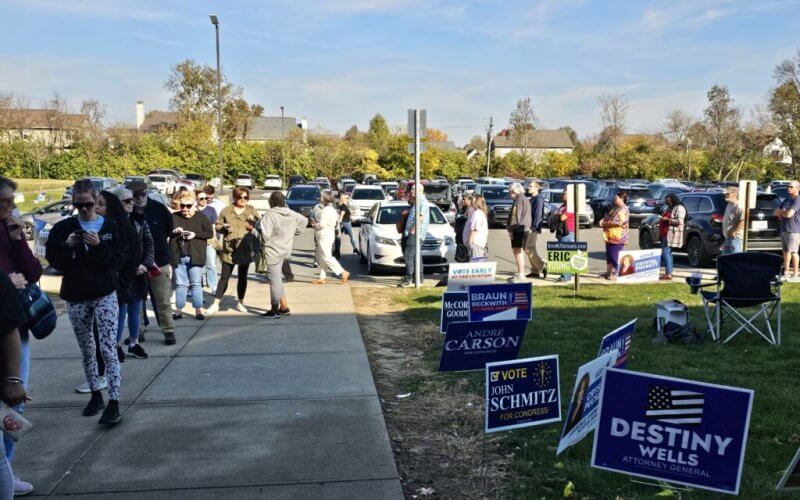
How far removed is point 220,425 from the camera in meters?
5.68

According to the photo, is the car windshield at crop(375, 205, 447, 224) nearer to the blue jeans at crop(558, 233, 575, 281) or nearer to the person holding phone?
the blue jeans at crop(558, 233, 575, 281)

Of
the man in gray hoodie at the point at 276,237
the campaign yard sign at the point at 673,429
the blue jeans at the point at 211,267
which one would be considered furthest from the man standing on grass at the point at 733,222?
the campaign yard sign at the point at 673,429

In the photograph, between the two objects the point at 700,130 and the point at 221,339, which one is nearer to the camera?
the point at 221,339

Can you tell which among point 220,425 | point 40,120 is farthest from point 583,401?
point 40,120

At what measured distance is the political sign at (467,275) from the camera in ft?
31.1

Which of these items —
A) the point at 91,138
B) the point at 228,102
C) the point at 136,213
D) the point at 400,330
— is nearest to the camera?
the point at 136,213

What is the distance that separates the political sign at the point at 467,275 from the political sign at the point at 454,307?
102 centimetres

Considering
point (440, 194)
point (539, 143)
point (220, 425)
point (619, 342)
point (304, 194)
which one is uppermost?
point (539, 143)

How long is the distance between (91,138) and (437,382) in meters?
57.1

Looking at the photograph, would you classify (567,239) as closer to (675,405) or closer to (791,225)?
(791,225)

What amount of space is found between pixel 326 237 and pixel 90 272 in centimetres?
802

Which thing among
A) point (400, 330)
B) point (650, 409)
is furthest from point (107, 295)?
point (400, 330)

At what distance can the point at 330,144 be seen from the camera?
61625 millimetres

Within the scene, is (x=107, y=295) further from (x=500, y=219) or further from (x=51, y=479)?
(x=500, y=219)
